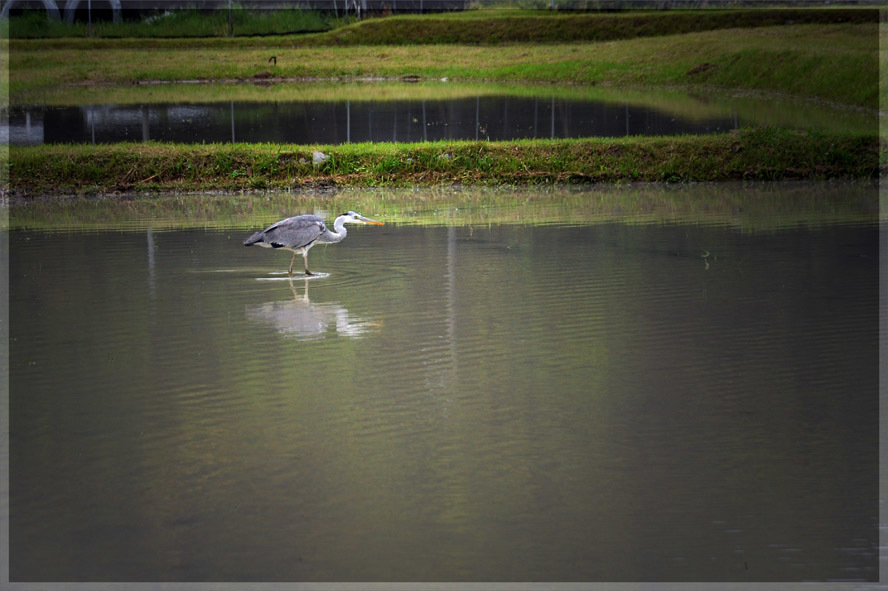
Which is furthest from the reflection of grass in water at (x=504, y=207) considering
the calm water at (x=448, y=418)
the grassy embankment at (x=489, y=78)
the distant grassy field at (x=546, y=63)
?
the distant grassy field at (x=546, y=63)

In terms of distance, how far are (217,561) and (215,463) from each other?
1020 millimetres

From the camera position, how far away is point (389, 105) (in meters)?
27.0

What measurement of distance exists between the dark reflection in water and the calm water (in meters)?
10.3

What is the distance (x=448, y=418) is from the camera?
6.13 meters

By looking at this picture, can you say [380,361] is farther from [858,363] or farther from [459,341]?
[858,363]

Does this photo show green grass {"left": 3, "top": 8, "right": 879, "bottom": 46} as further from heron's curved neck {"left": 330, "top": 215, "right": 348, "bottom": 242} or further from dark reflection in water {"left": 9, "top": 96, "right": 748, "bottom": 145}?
heron's curved neck {"left": 330, "top": 215, "right": 348, "bottom": 242}

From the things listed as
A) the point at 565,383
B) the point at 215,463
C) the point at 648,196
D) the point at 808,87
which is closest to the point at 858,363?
the point at 565,383

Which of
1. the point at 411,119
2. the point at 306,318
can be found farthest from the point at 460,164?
the point at 411,119

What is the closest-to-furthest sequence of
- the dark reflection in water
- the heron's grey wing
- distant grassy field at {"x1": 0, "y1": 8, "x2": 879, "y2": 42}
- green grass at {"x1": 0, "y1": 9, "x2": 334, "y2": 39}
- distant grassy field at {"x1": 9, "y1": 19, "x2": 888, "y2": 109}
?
the heron's grey wing, the dark reflection in water, distant grassy field at {"x1": 9, "y1": 19, "x2": 888, "y2": 109}, distant grassy field at {"x1": 0, "y1": 8, "x2": 879, "y2": 42}, green grass at {"x1": 0, "y1": 9, "x2": 334, "y2": 39}

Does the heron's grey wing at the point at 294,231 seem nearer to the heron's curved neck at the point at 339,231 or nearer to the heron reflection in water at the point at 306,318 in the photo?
the heron's curved neck at the point at 339,231

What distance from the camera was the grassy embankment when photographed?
14.9 m

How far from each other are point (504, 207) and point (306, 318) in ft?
17.8

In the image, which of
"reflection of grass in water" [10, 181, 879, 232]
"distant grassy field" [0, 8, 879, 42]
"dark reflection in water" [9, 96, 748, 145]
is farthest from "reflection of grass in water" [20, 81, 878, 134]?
"distant grassy field" [0, 8, 879, 42]

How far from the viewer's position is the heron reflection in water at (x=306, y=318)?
25.9 feet
